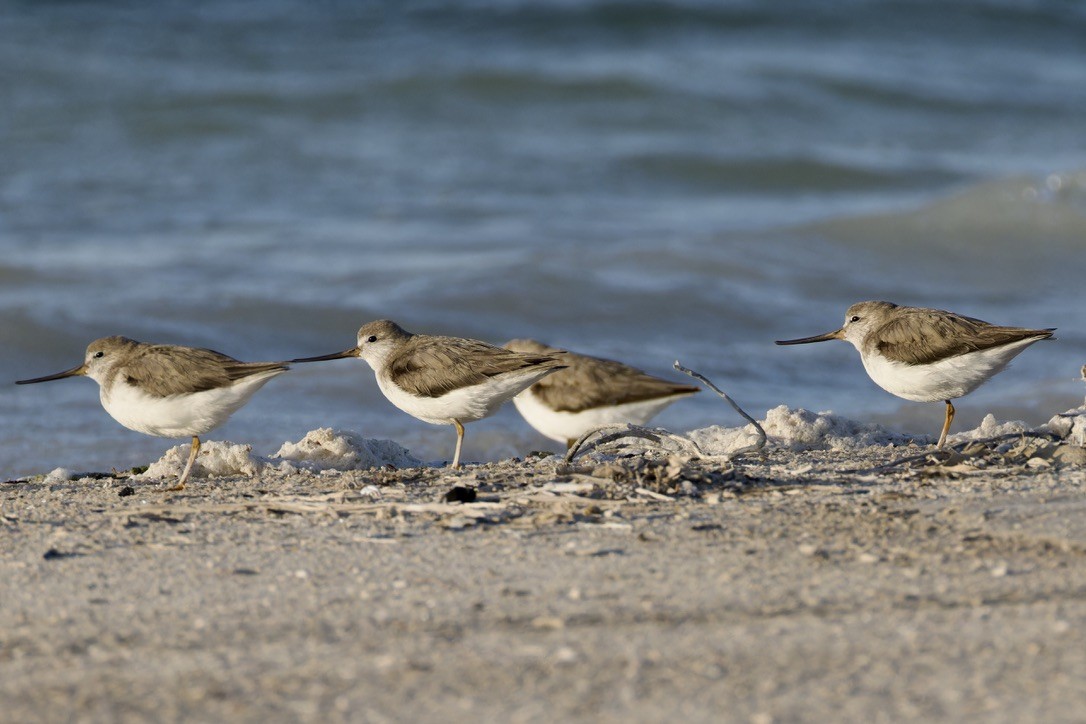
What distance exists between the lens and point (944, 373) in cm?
622

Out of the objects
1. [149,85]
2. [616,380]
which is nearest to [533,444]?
[616,380]

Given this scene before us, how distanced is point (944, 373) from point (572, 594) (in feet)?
9.17

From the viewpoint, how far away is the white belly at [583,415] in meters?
6.29

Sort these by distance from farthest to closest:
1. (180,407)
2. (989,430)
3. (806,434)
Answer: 1. (806,434)
2. (989,430)
3. (180,407)

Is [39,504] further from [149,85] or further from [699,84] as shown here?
[699,84]

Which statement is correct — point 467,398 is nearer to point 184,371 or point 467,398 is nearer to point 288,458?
point 288,458

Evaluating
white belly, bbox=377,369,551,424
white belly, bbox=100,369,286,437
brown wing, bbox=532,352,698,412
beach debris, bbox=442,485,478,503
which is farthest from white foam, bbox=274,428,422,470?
beach debris, bbox=442,485,478,503

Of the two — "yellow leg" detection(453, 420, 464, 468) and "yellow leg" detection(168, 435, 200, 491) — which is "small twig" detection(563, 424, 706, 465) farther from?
"yellow leg" detection(168, 435, 200, 491)

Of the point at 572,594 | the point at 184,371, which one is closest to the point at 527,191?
the point at 184,371

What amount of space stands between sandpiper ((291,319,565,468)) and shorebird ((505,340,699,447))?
0.52ft

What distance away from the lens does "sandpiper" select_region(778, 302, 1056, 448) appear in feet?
20.3

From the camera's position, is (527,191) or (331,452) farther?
(527,191)

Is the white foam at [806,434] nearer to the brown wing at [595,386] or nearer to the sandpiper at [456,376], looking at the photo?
the brown wing at [595,386]

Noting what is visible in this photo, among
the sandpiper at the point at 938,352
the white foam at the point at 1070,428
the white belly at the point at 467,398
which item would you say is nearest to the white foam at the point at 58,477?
the white belly at the point at 467,398
